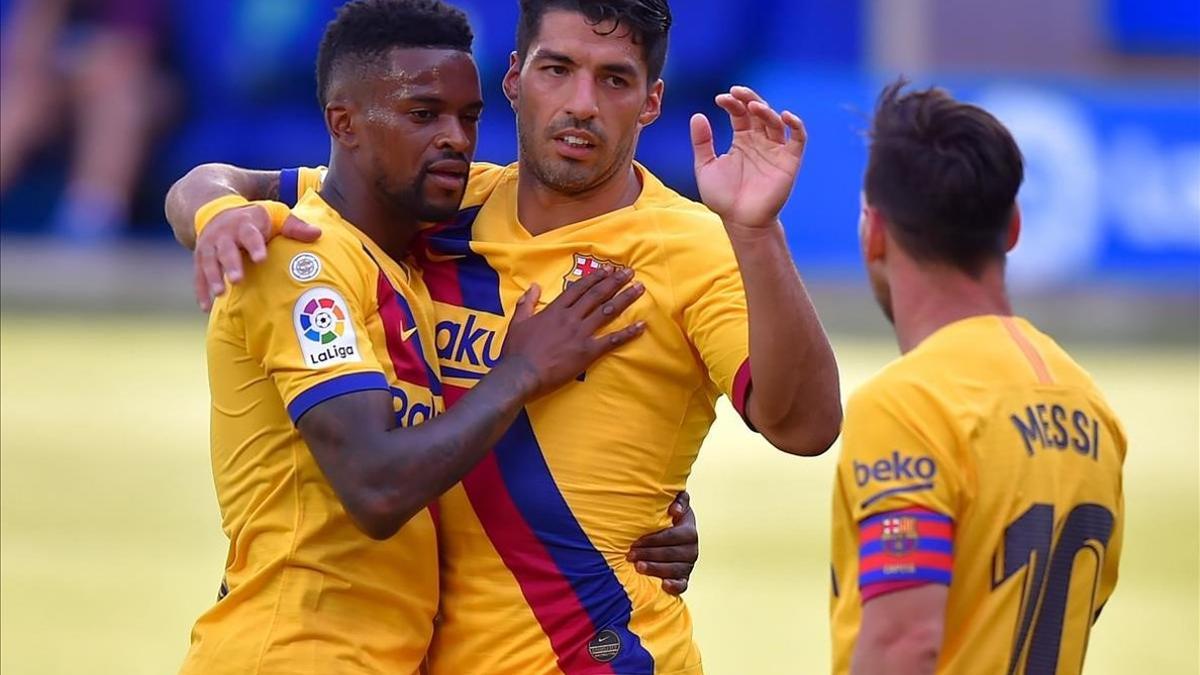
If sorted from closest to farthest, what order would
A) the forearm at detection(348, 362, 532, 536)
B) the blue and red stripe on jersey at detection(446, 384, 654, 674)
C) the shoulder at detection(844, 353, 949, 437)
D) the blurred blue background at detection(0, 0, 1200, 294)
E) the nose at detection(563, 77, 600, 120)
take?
the shoulder at detection(844, 353, 949, 437) < the forearm at detection(348, 362, 532, 536) < the blue and red stripe on jersey at detection(446, 384, 654, 674) < the nose at detection(563, 77, 600, 120) < the blurred blue background at detection(0, 0, 1200, 294)

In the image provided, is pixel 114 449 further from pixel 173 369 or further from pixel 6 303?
pixel 6 303

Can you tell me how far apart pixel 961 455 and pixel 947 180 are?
510 mm

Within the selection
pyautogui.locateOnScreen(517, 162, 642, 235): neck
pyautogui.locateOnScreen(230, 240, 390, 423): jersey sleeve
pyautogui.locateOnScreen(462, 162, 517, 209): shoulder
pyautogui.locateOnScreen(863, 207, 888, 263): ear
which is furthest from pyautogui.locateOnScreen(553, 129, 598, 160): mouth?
pyautogui.locateOnScreen(863, 207, 888, 263): ear

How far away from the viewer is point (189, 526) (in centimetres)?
1028

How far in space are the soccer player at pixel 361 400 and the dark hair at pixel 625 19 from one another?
0.79 ft

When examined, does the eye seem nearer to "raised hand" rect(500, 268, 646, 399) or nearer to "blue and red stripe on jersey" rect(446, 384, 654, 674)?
"raised hand" rect(500, 268, 646, 399)

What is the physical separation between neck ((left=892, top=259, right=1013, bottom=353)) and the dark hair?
1251 millimetres

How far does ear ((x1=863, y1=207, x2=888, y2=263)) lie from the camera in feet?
11.5

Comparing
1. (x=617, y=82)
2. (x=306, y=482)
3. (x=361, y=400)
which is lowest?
(x=306, y=482)

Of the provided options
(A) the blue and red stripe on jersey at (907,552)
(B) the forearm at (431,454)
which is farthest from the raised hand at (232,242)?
(A) the blue and red stripe on jersey at (907,552)

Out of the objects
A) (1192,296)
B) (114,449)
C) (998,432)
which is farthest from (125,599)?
(1192,296)

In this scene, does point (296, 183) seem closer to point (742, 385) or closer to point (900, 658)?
point (742, 385)

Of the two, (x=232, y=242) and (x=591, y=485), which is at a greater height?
(x=232, y=242)

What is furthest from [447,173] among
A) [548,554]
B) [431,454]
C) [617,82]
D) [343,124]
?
[548,554]
